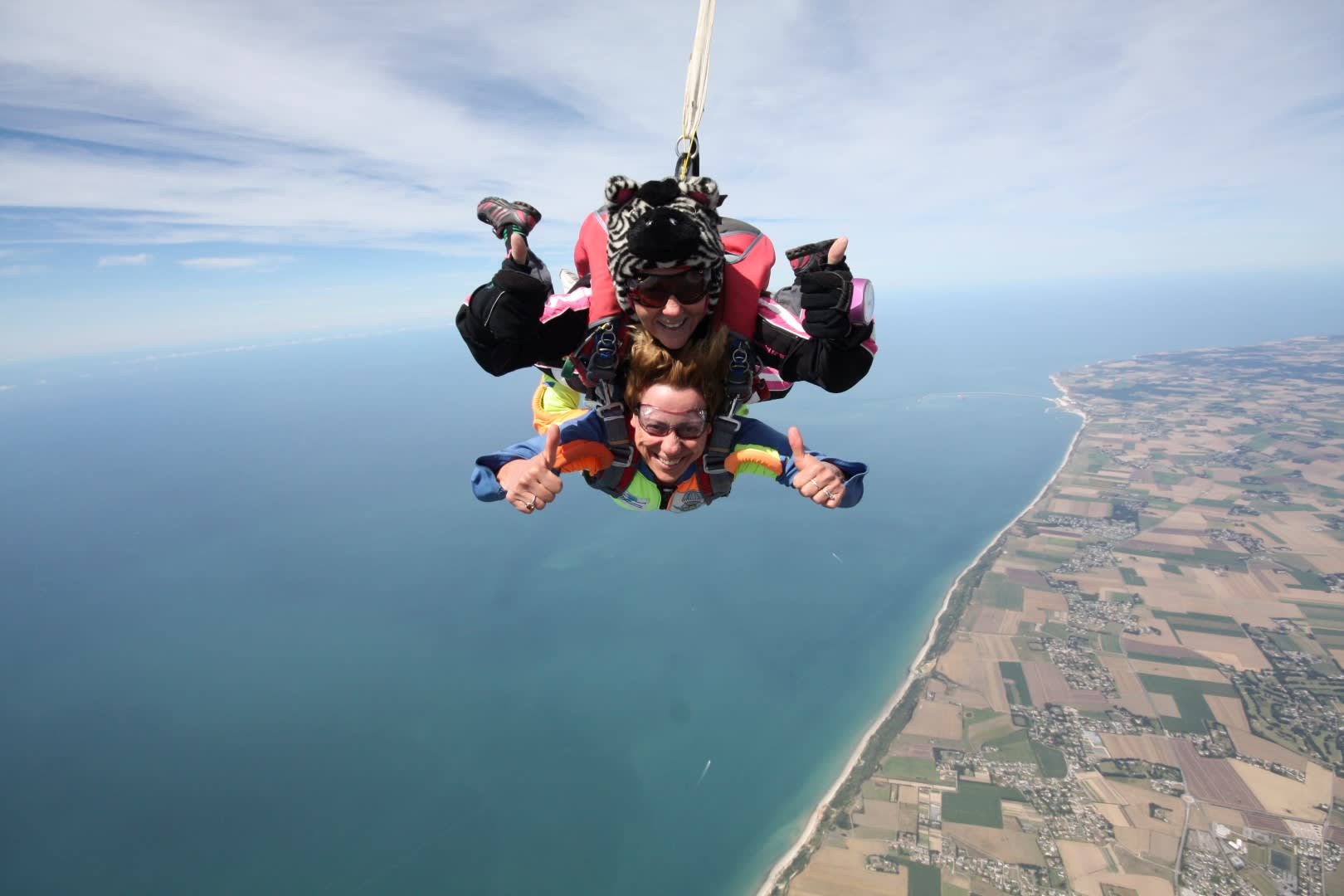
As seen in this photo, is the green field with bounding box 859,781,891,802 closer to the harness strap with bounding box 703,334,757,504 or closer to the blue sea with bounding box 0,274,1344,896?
the blue sea with bounding box 0,274,1344,896

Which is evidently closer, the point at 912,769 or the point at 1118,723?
the point at 912,769

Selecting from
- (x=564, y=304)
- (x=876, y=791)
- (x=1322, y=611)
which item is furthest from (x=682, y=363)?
(x=1322, y=611)

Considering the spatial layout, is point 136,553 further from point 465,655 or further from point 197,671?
point 465,655

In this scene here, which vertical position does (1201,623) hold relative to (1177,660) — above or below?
above

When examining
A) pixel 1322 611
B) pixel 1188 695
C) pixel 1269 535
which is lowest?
pixel 1188 695

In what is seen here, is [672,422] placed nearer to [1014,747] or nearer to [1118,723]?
[1014,747]

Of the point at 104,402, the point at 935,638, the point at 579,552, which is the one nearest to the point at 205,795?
the point at 579,552

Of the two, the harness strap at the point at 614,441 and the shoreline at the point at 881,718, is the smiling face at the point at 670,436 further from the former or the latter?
the shoreline at the point at 881,718

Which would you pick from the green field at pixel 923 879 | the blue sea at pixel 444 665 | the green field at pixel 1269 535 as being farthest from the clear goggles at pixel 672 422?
the green field at pixel 1269 535
